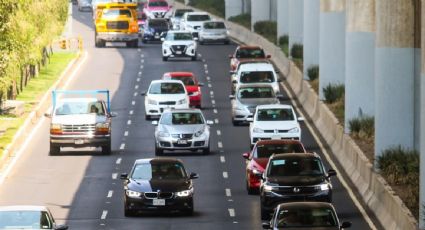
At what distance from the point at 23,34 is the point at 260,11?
50906mm

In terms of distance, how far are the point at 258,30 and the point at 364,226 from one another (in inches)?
2560

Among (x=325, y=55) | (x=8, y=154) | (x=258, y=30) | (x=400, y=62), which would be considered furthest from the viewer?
(x=258, y=30)

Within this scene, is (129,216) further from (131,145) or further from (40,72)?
(40,72)

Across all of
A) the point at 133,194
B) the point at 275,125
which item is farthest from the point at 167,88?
the point at 133,194

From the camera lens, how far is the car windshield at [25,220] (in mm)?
32463

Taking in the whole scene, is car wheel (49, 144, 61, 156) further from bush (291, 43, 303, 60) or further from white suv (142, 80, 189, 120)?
bush (291, 43, 303, 60)

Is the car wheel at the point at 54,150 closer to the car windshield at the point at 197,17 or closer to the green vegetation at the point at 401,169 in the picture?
the green vegetation at the point at 401,169

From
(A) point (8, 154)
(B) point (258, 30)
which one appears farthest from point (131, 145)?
(B) point (258, 30)

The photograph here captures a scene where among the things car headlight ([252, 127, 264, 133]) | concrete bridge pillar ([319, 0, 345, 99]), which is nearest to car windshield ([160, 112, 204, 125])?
car headlight ([252, 127, 264, 133])

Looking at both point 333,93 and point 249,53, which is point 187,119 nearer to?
point 333,93

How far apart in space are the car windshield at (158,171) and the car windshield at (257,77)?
98.0 ft

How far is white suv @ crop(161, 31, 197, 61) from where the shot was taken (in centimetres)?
9125

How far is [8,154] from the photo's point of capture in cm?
5659

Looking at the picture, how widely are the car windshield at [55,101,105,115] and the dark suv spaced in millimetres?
15703
